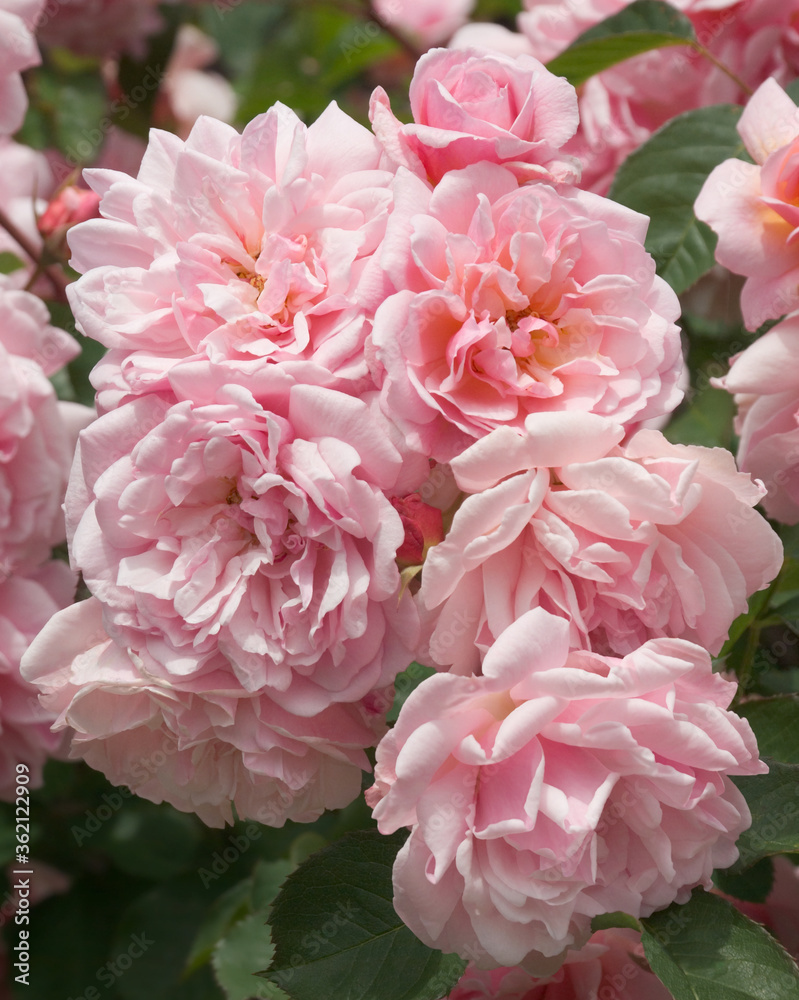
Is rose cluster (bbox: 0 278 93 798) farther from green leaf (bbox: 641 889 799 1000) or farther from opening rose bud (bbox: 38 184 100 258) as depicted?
green leaf (bbox: 641 889 799 1000)

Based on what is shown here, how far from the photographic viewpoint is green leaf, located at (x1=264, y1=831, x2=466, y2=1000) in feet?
1.93

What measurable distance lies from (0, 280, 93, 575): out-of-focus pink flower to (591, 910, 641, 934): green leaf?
529mm

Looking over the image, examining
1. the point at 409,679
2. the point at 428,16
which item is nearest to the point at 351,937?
the point at 409,679

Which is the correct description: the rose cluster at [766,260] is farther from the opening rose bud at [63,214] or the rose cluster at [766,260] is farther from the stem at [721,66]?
the opening rose bud at [63,214]

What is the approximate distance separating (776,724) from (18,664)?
604 mm

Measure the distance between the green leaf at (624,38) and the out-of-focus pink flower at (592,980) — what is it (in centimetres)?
68

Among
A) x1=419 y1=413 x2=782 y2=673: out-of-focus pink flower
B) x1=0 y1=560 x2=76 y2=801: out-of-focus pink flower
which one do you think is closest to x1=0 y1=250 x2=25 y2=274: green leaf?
x1=0 y1=560 x2=76 y2=801: out-of-focus pink flower

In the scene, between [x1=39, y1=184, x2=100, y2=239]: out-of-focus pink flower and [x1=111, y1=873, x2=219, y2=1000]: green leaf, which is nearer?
[x1=39, y1=184, x2=100, y2=239]: out-of-focus pink flower

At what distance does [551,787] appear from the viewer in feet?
1.65

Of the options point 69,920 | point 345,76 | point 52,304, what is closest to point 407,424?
point 52,304

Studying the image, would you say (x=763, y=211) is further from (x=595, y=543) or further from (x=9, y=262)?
(x=9, y=262)

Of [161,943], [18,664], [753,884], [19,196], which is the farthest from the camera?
[161,943]

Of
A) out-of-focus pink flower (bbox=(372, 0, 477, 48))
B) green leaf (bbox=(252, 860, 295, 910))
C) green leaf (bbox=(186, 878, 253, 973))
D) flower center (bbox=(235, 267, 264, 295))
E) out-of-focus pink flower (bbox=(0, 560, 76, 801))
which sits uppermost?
flower center (bbox=(235, 267, 264, 295))

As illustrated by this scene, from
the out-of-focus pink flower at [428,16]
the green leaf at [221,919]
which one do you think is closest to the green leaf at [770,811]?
the green leaf at [221,919]
